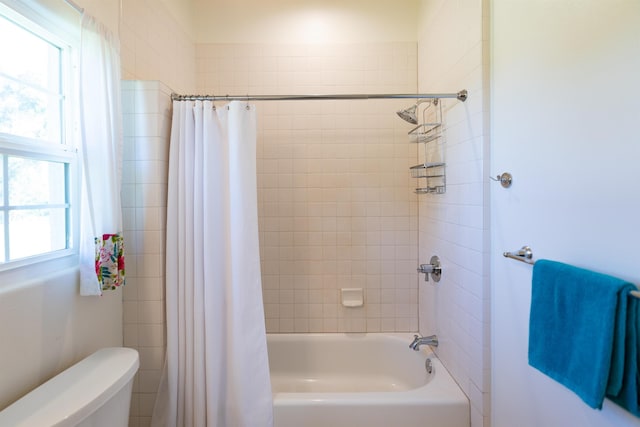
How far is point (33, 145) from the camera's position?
1166 mm

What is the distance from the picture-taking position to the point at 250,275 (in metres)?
1.60

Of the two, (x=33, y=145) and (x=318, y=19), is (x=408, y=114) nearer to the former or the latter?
(x=318, y=19)

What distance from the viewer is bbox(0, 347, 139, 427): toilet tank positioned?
2.95 ft

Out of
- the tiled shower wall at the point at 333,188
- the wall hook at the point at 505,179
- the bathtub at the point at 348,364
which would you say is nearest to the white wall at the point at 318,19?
the tiled shower wall at the point at 333,188

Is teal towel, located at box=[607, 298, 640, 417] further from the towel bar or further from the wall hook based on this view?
the wall hook

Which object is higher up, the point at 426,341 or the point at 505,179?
the point at 505,179

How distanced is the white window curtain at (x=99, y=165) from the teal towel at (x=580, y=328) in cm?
155

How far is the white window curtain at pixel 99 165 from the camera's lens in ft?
4.22

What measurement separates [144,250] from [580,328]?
1.70 meters

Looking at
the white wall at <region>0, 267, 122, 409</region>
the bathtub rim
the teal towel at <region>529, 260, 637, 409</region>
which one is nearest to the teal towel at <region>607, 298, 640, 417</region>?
the teal towel at <region>529, 260, 637, 409</region>

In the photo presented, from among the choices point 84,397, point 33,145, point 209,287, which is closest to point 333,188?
point 209,287

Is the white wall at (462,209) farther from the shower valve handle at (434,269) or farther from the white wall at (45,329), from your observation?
the white wall at (45,329)

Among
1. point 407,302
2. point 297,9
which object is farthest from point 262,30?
point 407,302

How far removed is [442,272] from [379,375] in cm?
94
